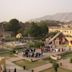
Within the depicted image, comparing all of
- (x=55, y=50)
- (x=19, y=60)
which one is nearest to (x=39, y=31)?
(x=55, y=50)

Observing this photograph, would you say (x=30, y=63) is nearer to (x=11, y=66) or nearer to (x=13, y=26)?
(x=11, y=66)

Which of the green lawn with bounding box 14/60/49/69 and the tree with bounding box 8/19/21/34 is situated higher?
the tree with bounding box 8/19/21/34

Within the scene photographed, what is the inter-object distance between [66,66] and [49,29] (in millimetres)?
35748

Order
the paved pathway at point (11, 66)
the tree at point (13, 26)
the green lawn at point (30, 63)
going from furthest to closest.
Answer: the tree at point (13, 26)
the green lawn at point (30, 63)
the paved pathway at point (11, 66)

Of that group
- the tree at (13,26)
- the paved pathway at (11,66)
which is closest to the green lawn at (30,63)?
the paved pathway at (11,66)

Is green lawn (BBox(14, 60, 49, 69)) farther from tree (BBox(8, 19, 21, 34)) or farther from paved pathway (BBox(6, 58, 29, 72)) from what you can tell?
tree (BBox(8, 19, 21, 34))

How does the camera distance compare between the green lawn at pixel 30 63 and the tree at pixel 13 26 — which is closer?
the green lawn at pixel 30 63

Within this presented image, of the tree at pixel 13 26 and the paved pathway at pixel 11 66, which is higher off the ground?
the tree at pixel 13 26

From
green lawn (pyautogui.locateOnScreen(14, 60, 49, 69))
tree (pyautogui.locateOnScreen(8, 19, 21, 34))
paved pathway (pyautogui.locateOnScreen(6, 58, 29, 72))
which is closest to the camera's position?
paved pathway (pyautogui.locateOnScreen(6, 58, 29, 72))

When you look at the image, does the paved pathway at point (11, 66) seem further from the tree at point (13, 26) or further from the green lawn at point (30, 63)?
the tree at point (13, 26)

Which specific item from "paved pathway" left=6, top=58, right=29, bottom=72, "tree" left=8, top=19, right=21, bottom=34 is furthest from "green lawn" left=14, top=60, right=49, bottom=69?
"tree" left=8, top=19, right=21, bottom=34

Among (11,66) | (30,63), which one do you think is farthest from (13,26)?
(11,66)

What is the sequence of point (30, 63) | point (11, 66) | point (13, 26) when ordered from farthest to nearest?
1. point (13, 26)
2. point (30, 63)
3. point (11, 66)

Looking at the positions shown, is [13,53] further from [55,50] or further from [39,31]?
[39,31]
